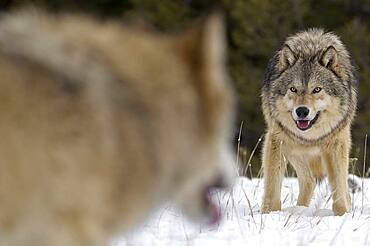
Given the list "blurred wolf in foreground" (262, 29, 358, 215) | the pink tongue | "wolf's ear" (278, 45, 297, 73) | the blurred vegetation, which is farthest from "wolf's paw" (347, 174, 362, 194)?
the blurred vegetation

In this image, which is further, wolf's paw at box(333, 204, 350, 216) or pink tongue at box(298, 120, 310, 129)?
pink tongue at box(298, 120, 310, 129)

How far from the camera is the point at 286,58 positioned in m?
7.33

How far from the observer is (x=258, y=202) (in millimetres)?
7535

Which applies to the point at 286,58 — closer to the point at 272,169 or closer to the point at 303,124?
the point at 303,124

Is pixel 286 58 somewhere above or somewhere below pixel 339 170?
above

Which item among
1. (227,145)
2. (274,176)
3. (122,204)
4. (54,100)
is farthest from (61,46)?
(274,176)

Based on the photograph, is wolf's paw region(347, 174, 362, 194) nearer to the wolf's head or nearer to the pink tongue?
the wolf's head

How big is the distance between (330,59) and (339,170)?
1.07 metres

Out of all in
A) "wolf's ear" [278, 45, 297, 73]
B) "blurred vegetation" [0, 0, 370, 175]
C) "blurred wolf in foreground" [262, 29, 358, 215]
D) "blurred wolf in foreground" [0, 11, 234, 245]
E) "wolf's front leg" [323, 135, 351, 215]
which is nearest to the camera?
"blurred wolf in foreground" [0, 11, 234, 245]

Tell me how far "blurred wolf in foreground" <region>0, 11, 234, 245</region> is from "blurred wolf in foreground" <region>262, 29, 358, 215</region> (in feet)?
14.7

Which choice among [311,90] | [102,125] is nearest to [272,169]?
[311,90]

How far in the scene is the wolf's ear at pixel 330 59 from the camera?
722cm

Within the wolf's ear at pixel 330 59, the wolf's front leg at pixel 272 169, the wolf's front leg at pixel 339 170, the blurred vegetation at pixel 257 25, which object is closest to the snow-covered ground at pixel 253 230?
the wolf's front leg at pixel 339 170

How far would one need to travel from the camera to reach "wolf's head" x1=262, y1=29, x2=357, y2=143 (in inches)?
284
